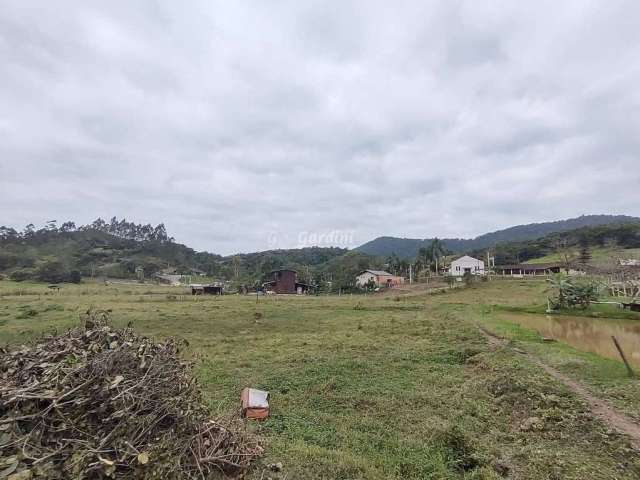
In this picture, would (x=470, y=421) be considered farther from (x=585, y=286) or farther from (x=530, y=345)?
(x=585, y=286)

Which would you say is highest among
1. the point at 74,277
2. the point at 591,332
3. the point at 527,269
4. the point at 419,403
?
the point at 527,269

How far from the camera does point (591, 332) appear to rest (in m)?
17.2

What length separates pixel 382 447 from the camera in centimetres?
625

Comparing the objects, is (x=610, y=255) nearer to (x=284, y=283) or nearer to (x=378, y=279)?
(x=378, y=279)

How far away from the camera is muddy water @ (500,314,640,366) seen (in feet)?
43.8

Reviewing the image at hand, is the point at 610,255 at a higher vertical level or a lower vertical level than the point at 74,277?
higher

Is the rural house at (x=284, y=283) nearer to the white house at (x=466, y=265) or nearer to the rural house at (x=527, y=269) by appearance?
the white house at (x=466, y=265)

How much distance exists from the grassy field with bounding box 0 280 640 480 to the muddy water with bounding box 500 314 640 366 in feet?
4.63

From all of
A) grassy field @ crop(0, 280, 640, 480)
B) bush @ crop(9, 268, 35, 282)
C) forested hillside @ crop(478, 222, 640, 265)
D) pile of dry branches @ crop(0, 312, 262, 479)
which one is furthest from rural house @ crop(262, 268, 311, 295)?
pile of dry branches @ crop(0, 312, 262, 479)

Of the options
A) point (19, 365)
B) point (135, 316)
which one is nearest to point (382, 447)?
point (19, 365)

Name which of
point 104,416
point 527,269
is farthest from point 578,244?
point 104,416

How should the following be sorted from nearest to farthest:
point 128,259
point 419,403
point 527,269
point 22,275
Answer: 1. point 419,403
2. point 22,275
3. point 527,269
4. point 128,259

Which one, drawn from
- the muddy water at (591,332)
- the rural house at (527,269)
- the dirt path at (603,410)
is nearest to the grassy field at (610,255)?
the rural house at (527,269)

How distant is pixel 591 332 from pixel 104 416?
66.2ft
